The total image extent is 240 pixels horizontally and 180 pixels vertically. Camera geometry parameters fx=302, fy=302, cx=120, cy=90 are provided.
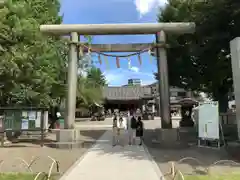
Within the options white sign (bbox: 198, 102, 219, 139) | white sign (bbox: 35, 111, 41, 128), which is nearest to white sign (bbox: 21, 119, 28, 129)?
white sign (bbox: 35, 111, 41, 128)

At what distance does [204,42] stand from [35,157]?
12179 mm

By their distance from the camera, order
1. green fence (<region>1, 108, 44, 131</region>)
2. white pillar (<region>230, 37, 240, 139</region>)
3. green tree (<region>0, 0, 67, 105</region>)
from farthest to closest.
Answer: green tree (<region>0, 0, 67, 105</region>) → green fence (<region>1, 108, 44, 131</region>) → white pillar (<region>230, 37, 240, 139</region>)

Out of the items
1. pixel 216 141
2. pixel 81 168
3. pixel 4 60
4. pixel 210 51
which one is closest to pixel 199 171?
pixel 81 168

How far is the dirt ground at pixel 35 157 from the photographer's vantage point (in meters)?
10.0

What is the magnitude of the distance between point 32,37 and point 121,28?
5.58 metres

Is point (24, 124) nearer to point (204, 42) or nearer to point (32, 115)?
point (32, 115)

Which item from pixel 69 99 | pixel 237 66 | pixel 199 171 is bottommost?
pixel 199 171

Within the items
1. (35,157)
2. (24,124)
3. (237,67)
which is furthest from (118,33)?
(35,157)

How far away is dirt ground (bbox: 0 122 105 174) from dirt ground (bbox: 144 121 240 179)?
10.8 ft

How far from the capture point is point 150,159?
11.5 meters

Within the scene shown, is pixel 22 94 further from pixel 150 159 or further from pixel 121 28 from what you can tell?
pixel 150 159

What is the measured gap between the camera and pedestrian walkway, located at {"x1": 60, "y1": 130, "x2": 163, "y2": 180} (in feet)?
28.4

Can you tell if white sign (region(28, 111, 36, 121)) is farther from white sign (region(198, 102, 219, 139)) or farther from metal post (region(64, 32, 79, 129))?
white sign (region(198, 102, 219, 139))

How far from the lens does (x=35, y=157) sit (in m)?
11.1
